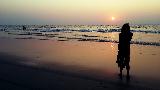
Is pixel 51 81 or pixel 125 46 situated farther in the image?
pixel 125 46

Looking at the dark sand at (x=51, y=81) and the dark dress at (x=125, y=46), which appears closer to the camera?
the dark sand at (x=51, y=81)

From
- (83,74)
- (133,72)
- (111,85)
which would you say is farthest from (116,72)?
(111,85)

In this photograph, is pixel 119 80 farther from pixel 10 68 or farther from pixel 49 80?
pixel 10 68

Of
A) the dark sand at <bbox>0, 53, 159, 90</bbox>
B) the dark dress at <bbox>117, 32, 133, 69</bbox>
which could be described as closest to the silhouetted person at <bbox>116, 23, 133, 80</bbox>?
the dark dress at <bbox>117, 32, 133, 69</bbox>

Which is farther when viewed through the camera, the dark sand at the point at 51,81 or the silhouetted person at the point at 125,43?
the silhouetted person at the point at 125,43

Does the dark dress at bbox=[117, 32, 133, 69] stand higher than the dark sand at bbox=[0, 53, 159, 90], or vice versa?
the dark dress at bbox=[117, 32, 133, 69]

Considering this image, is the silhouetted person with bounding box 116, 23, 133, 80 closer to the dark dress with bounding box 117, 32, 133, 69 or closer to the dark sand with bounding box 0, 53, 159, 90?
the dark dress with bounding box 117, 32, 133, 69

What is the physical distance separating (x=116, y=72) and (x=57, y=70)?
8.91 feet

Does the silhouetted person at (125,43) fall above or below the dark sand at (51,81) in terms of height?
above

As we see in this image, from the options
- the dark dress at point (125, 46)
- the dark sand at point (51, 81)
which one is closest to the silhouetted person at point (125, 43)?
the dark dress at point (125, 46)

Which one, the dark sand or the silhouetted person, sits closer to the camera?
the dark sand

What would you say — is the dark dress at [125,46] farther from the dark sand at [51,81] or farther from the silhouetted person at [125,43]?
the dark sand at [51,81]

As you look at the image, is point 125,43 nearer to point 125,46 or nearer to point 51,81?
point 125,46

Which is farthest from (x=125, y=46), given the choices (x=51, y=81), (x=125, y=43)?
(x=51, y=81)
